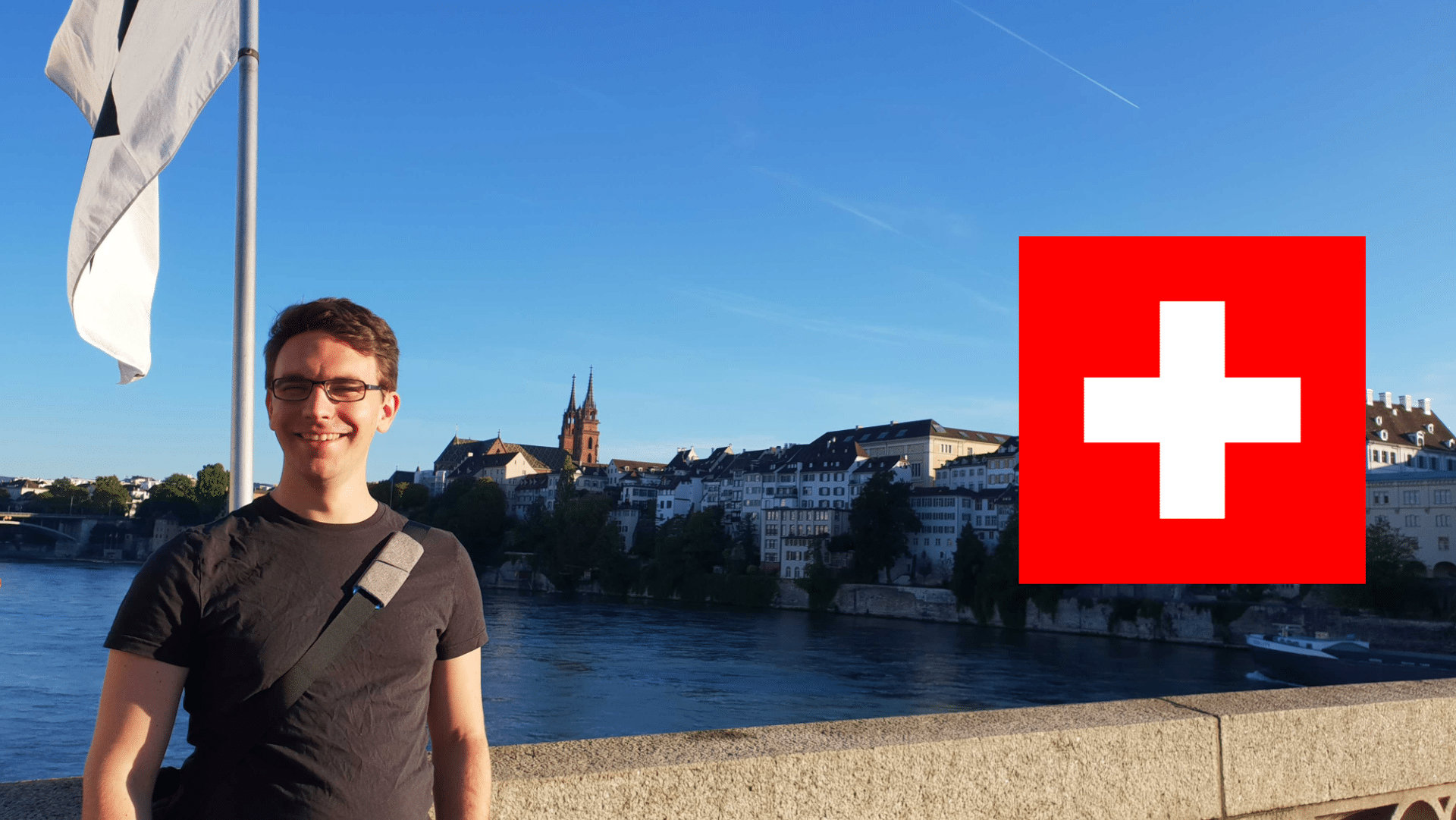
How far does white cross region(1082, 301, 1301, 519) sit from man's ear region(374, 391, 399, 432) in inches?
233

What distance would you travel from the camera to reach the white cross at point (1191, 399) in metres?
7.19

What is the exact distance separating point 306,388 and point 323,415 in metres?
0.07

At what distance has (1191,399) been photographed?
7.21m

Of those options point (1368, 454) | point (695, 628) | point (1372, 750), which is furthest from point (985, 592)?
point (1372, 750)

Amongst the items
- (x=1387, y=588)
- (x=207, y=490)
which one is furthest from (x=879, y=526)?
(x=207, y=490)

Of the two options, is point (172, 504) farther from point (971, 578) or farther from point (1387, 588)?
point (1387, 588)

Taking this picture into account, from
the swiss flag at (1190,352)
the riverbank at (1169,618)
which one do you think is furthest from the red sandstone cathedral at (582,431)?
the swiss flag at (1190,352)

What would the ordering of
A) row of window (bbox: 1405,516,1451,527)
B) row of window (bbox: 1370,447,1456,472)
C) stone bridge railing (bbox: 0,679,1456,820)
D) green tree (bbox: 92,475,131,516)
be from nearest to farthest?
1. stone bridge railing (bbox: 0,679,1456,820)
2. row of window (bbox: 1405,516,1451,527)
3. row of window (bbox: 1370,447,1456,472)
4. green tree (bbox: 92,475,131,516)

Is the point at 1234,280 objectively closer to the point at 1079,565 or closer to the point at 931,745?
the point at 931,745

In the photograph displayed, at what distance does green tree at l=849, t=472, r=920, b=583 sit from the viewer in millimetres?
78188

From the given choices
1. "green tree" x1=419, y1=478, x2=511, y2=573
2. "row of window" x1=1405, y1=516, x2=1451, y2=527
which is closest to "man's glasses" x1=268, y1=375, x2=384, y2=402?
"row of window" x1=1405, y1=516, x2=1451, y2=527

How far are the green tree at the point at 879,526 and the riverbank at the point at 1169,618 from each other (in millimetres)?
4063

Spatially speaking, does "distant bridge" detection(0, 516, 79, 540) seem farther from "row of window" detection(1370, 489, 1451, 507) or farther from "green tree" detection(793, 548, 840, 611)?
"row of window" detection(1370, 489, 1451, 507)

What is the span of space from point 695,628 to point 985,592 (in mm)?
18970
